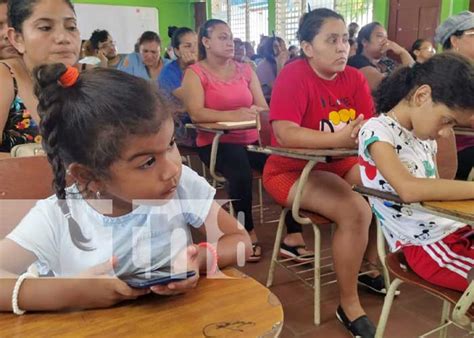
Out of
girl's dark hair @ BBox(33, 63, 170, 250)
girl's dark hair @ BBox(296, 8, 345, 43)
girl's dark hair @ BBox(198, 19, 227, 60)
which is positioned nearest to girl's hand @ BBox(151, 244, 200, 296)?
girl's dark hair @ BBox(33, 63, 170, 250)

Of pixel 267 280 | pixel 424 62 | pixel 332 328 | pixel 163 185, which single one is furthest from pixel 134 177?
pixel 267 280

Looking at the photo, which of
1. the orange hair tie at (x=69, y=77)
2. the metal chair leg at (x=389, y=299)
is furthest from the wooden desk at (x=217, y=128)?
the orange hair tie at (x=69, y=77)

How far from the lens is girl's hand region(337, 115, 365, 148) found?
176 cm

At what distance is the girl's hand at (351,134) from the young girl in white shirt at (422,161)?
0.15 meters

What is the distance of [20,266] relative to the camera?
780mm

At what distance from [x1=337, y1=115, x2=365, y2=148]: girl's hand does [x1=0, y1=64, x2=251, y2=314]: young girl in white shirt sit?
3.26ft

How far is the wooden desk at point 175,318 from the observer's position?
0.63m

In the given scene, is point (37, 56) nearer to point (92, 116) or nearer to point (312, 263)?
point (92, 116)

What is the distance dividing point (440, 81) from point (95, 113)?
3.67 ft

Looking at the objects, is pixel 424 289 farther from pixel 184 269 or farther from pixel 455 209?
pixel 184 269

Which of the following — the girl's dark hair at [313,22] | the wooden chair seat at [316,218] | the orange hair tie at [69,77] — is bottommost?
the wooden chair seat at [316,218]

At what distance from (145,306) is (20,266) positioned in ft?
0.81

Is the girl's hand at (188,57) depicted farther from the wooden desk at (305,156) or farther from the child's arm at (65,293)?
the child's arm at (65,293)

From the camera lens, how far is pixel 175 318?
26.2 inches
